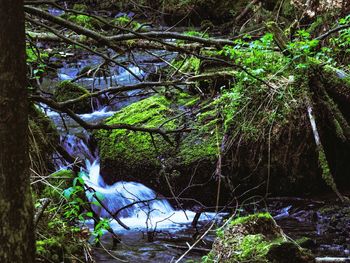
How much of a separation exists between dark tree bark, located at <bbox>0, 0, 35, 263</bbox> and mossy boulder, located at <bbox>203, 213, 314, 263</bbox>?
1.88 meters

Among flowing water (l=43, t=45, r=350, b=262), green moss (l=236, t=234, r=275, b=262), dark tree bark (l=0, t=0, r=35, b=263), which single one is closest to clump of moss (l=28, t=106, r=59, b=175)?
flowing water (l=43, t=45, r=350, b=262)

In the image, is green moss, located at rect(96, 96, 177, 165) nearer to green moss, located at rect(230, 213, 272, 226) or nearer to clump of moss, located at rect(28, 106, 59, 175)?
clump of moss, located at rect(28, 106, 59, 175)

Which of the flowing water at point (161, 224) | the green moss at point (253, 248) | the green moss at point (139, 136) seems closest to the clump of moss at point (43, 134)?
the flowing water at point (161, 224)

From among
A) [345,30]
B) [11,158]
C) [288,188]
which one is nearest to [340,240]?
[288,188]

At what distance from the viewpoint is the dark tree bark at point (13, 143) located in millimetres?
Answer: 1656

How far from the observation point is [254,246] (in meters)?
3.37

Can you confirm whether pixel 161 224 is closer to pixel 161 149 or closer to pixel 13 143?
pixel 161 149

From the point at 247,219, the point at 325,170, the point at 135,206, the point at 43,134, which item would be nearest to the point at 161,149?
the point at 135,206

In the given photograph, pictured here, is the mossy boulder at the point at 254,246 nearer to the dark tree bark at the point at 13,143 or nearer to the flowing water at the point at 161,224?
the flowing water at the point at 161,224

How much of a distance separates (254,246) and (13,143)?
222 centimetres

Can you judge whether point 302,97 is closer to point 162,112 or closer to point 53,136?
point 162,112

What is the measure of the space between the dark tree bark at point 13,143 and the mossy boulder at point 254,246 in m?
1.88

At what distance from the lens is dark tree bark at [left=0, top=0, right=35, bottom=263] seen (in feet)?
5.43

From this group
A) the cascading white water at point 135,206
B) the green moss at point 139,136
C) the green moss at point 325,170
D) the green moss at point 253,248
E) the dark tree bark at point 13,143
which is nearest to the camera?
the dark tree bark at point 13,143
